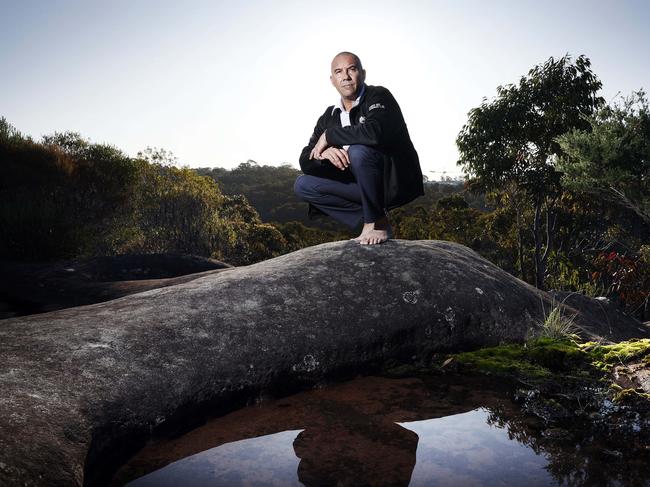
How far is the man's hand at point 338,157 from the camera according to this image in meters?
5.27

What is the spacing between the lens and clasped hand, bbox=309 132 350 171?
527 cm

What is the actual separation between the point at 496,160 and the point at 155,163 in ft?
44.6

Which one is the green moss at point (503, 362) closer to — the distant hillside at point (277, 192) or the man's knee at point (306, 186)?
the man's knee at point (306, 186)

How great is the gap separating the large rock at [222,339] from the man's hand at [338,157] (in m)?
0.91

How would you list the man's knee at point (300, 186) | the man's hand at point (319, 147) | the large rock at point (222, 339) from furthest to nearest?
the man's knee at point (300, 186)
the man's hand at point (319, 147)
the large rock at point (222, 339)

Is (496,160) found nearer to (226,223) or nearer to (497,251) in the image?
(497,251)

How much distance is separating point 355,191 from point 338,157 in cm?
43

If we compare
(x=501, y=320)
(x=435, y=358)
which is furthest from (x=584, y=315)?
(x=435, y=358)

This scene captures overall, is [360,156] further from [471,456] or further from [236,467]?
[236,467]

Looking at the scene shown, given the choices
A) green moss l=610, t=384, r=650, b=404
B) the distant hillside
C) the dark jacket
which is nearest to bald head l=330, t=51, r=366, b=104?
the dark jacket

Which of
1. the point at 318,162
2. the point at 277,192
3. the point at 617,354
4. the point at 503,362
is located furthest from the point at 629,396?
the point at 277,192

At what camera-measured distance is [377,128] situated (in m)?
4.98

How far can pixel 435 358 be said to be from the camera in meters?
4.93

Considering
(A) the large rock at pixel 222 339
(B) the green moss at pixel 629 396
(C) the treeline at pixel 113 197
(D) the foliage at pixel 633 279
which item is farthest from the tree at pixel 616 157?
(C) the treeline at pixel 113 197
